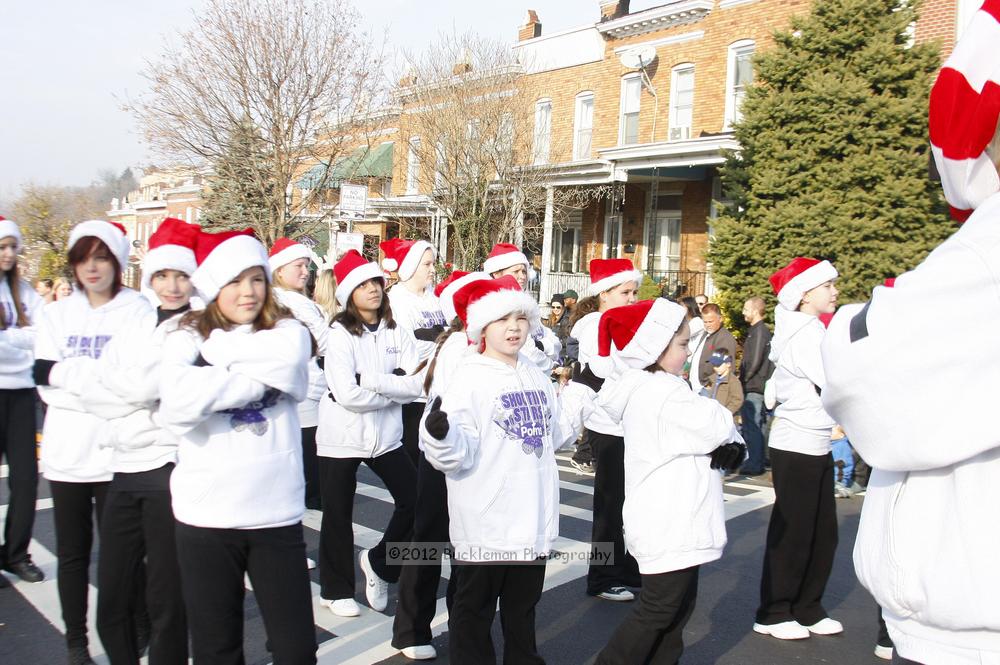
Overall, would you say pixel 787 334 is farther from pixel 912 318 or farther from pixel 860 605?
pixel 912 318

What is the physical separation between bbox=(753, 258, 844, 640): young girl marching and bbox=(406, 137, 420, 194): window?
19.1 m

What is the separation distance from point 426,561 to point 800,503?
227 centimetres

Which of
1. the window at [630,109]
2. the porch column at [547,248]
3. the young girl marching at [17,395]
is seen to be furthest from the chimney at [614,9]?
the young girl marching at [17,395]

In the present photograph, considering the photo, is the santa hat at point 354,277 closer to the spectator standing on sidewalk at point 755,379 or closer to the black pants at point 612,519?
the black pants at point 612,519

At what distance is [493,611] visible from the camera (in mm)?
4000

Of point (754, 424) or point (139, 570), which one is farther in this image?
point (754, 424)

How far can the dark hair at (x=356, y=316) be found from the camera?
536 cm

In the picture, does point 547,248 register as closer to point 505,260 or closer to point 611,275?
point 505,260

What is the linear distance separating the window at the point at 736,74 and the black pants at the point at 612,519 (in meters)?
16.7

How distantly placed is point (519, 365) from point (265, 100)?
55.7 ft

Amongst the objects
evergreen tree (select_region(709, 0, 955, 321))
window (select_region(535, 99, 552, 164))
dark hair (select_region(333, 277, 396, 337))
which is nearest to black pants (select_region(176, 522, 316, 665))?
dark hair (select_region(333, 277, 396, 337))

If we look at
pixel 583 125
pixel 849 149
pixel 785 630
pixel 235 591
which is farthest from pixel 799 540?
pixel 583 125

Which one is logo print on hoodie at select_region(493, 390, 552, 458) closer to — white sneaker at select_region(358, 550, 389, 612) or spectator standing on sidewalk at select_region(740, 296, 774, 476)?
white sneaker at select_region(358, 550, 389, 612)

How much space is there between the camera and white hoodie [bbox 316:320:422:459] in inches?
203
